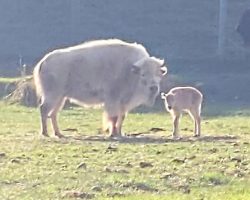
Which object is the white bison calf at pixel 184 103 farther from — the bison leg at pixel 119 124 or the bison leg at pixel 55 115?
the bison leg at pixel 55 115

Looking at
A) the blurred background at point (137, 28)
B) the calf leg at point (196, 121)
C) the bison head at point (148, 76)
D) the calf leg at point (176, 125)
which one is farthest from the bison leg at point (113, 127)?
the blurred background at point (137, 28)

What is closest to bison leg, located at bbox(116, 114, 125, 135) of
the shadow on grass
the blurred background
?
the shadow on grass

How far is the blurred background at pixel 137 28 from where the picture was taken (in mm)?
36025

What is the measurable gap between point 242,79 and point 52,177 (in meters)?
20.1

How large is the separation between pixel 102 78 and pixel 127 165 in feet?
16.1

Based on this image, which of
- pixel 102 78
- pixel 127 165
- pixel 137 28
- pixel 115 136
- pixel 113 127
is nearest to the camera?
pixel 127 165

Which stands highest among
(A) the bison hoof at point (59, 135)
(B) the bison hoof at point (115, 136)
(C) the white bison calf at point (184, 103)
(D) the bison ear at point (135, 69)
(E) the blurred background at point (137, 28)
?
(E) the blurred background at point (137, 28)

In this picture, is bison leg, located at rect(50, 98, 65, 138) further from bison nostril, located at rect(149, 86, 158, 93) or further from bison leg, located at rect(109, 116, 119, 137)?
bison nostril, located at rect(149, 86, 158, 93)

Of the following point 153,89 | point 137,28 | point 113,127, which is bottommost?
point 113,127

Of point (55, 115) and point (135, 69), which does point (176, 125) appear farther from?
Result: point (55, 115)

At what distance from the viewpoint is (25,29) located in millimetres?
39531

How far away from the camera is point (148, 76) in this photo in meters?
17.2

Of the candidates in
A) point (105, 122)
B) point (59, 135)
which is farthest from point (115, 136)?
point (59, 135)

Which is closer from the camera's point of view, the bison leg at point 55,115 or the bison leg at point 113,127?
the bison leg at point 113,127
